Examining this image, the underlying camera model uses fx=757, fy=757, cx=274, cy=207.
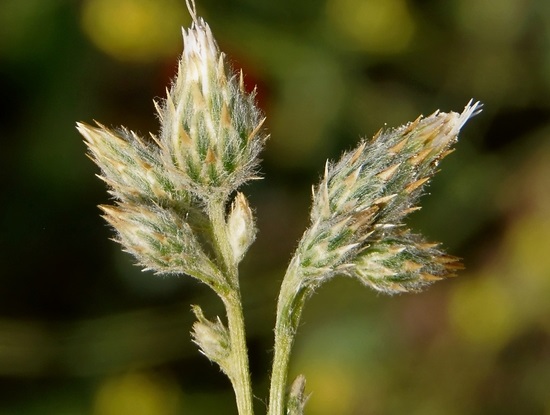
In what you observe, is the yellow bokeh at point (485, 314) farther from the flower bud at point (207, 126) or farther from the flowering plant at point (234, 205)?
the flower bud at point (207, 126)

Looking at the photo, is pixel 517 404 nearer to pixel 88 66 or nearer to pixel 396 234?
pixel 396 234

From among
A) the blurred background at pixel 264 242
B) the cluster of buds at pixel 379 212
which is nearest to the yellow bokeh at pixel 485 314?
the blurred background at pixel 264 242

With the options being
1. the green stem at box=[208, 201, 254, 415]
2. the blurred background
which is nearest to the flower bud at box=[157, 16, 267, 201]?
the green stem at box=[208, 201, 254, 415]

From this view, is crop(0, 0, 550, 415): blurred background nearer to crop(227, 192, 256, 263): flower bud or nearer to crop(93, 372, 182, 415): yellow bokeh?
crop(93, 372, 182, 415): yellow bokeh

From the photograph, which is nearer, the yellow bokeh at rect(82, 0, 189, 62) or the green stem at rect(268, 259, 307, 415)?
the green stem at rect(268, 259, 307, 415)

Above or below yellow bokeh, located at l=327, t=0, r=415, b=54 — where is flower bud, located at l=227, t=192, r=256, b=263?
below

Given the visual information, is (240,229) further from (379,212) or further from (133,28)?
(133,28)
